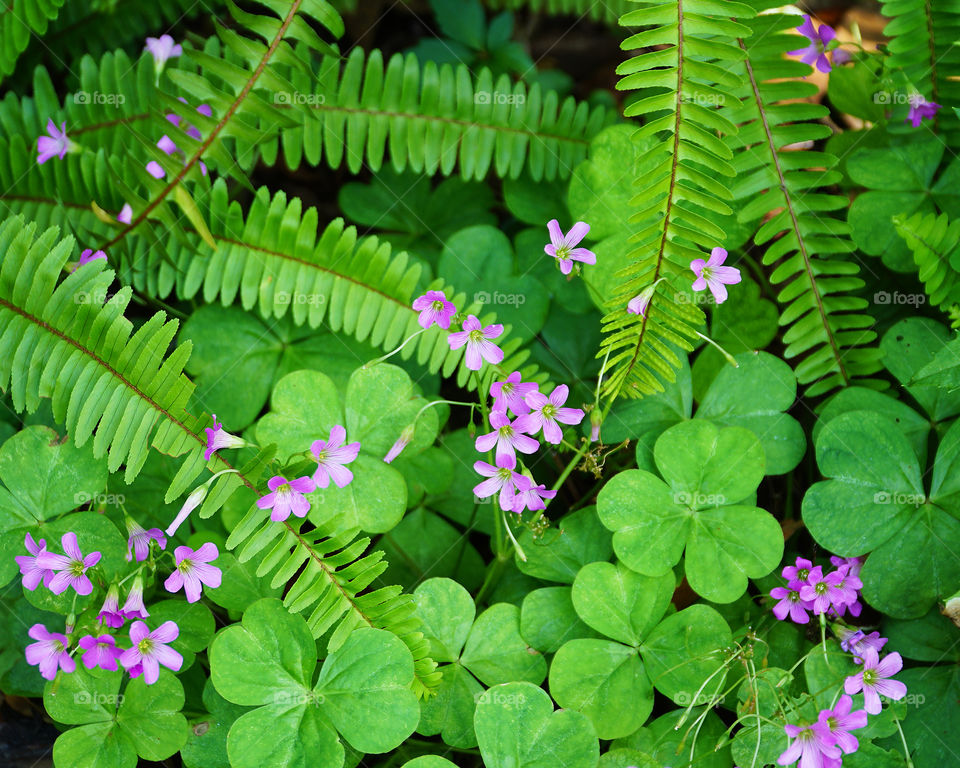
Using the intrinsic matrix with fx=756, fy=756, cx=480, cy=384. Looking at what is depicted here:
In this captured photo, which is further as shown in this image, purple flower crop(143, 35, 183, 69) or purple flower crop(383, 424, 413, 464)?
purple flower crop(143, 35, 183, 69)

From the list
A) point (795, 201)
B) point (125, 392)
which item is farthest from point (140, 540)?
point (795, 201)

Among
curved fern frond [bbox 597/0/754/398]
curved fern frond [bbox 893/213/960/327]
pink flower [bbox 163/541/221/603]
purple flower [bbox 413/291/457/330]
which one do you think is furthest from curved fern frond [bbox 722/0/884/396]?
pink flower [bbox 163/541/221/603]

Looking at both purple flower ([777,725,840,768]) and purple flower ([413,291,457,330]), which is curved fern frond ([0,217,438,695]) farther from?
purple flower ([777,725,840,768])

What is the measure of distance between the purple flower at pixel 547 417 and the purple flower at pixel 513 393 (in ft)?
0.15

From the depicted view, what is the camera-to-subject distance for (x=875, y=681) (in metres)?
2.25

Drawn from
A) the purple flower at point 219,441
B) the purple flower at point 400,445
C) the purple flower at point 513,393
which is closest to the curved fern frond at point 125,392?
the purple flower at point 219,441

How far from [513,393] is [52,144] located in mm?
2045

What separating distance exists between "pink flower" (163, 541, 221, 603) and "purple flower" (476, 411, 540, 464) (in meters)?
0.89

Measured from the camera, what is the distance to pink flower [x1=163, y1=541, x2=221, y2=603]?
88.5 inches

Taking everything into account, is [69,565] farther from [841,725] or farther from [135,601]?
[841,725]

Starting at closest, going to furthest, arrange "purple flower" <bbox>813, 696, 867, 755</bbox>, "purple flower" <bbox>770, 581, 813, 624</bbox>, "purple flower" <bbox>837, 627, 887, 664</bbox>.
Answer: "purple flower" <bbox>813, 696, 867, 755</bbox> → "purple flower" <bbox>837, 627, 887, 664</bbox> → "purple flower" <bbox>770, 581, 813, 624</bbox>

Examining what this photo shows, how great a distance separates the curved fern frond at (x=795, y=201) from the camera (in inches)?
108

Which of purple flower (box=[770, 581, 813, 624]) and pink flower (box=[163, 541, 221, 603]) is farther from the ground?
pink flower (box=[163, 541, 221, 603])

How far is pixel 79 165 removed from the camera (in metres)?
2.94
